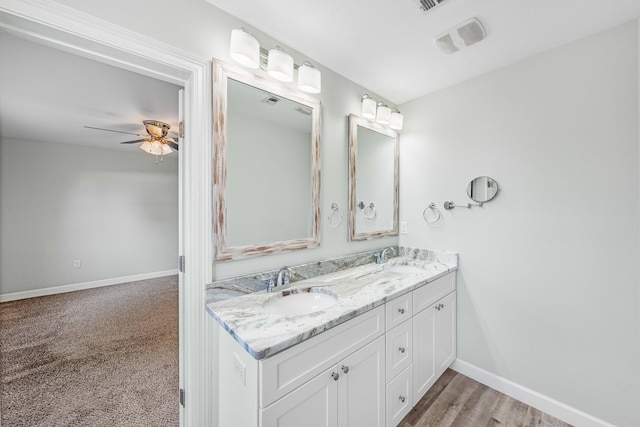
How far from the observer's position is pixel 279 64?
136cm

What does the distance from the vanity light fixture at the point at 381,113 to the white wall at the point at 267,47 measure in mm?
93

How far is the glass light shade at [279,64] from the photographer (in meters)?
1.36

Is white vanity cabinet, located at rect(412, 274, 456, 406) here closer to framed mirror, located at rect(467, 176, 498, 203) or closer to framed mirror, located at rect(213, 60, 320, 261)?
framed mirror, located at rect(467, 176, 498, 203)

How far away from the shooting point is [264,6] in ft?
4.16

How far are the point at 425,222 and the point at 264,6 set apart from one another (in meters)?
1.98

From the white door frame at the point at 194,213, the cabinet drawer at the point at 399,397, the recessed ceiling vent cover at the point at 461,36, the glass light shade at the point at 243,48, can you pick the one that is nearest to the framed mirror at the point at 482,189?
the recessed ceiling vent cover at the point at 461,36

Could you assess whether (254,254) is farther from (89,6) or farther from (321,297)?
(89,6)

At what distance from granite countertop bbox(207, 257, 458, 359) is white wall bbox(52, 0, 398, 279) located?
0.58 ft

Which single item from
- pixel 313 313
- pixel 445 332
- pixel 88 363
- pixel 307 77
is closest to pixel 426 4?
pixel 307 77

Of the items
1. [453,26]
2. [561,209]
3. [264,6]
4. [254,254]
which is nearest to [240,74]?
[264,6]

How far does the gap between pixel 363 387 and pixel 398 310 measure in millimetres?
444

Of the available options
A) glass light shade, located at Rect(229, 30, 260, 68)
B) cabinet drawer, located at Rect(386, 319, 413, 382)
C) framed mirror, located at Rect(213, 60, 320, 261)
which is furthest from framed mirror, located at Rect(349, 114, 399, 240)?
glass light shade, located at Rect(229, 30, 260, 68)

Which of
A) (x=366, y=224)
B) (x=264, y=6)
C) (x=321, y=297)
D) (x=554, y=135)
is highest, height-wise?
(x=264, y=6)

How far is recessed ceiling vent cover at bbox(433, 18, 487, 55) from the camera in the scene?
4.57 ft
